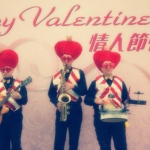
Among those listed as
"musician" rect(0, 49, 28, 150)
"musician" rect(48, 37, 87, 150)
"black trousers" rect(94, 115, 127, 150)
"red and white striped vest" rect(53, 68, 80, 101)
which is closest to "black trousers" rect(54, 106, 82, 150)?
"musician" rect(48, 37, 87, 150)

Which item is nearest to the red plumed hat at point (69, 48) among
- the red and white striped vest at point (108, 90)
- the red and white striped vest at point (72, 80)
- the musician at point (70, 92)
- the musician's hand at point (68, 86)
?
the musician at point (70, 92)

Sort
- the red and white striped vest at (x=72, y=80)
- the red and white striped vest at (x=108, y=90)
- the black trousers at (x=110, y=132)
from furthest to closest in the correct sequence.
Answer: the red and white striped vest at (x=72, y=80)
the red and white striped vest at (x=108, y=90)
the black trousers at (x=110, y=132)

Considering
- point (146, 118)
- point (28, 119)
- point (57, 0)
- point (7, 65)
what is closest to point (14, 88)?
point (7, 65)

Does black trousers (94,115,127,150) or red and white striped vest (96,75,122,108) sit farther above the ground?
red and white striped vest (96,75,122,108)

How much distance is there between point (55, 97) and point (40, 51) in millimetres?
765

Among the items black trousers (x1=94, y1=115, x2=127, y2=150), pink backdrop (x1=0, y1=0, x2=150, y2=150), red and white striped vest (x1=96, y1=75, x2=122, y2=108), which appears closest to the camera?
black trousers (x1=94, y1=115, x2=127, y2=150)

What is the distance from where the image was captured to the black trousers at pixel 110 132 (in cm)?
327

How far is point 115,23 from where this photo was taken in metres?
3.94

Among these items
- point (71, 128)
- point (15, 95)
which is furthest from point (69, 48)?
point (71, 128)

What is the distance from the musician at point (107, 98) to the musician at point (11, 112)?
0.74 meters

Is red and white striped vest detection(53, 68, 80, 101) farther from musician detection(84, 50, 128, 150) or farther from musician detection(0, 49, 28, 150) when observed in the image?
musician detection(0, 49, 28, 150)

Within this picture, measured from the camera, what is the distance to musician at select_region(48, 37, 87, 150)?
11.3 feet

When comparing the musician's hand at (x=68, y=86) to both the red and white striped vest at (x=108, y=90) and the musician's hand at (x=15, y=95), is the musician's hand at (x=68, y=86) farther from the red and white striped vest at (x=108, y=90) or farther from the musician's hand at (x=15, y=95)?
the musician's hand at (x=15, y=95)

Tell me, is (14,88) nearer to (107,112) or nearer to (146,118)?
(107,112)
